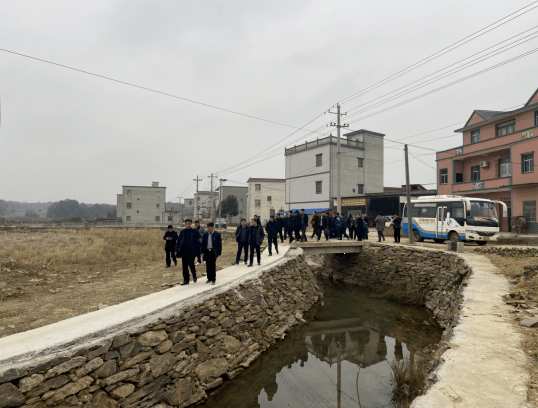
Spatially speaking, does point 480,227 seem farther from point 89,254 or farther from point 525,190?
point 89,254

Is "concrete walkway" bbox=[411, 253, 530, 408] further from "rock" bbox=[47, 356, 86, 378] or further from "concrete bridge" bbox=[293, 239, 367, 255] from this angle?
"concrete bridge" bbox=[293, 239, 367, 255]

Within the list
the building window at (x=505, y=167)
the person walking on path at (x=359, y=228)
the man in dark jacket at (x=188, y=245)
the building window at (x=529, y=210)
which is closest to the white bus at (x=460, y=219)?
the person walking on path at (x=359, y=228)

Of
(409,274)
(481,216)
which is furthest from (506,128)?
(409,274)

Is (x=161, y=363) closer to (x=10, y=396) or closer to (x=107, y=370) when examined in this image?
(x=107, y=370)

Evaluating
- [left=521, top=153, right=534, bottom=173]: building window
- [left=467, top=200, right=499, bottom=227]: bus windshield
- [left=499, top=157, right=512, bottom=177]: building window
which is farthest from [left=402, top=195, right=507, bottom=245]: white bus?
[left=499, top=157, right=512, bottom=177]: building window

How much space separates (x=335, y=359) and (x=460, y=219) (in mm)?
11919

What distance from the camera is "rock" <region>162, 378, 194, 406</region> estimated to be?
617 cm

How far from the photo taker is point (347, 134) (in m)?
42.8

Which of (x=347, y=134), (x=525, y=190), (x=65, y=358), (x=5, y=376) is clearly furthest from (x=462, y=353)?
(x=347, y=134)

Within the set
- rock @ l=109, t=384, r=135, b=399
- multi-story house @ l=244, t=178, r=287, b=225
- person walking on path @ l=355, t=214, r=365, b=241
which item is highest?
multi-story house @ l=244, t=178, r=287, b=225

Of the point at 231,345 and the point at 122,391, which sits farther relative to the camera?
the point at 231,345

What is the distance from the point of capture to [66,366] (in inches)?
190

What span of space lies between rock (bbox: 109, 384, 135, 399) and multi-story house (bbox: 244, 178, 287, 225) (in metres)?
49.9

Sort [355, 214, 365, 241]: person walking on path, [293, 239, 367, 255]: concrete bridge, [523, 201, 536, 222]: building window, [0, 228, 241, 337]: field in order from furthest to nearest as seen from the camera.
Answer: [523, 201, 536, 222]: building window < [355, 214, 365, 241]: person walking on path < [293, 239, 367, 255]: concrete bridge < [0, 228, 241, 337]: field
